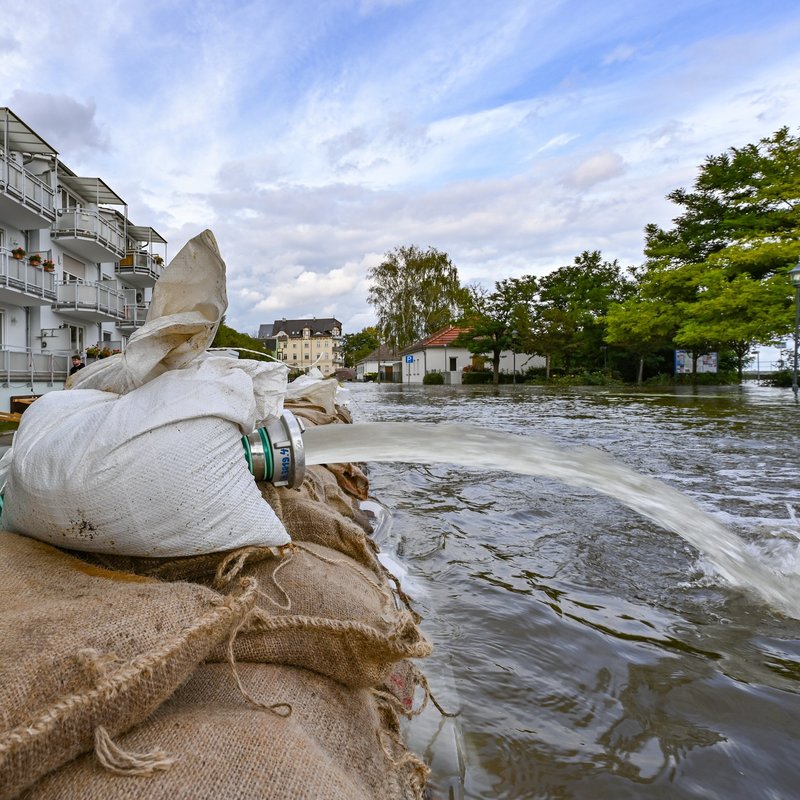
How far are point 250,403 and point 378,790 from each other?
0.93m

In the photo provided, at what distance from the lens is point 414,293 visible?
56125 mm

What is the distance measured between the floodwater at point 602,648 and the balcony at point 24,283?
18074 mm

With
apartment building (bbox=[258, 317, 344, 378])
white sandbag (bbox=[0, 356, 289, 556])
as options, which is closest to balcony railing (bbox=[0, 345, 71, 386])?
white sandbag (bbox=[0, 356, 289, 556])

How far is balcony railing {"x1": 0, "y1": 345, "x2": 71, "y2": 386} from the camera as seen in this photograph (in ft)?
51.2

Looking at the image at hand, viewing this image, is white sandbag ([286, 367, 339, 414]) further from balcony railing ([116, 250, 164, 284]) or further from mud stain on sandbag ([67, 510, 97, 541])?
balcony railing ([116, 250, 164, 284])

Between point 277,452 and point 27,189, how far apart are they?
21.6m

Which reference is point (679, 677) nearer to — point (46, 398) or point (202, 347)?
point (202, 347)

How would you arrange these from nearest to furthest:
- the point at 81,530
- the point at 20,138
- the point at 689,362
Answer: the point at 81,530 < the point at 20,138 < the point at 689,362

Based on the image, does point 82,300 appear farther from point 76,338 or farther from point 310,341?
point 310,341

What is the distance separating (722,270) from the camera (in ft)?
71.1

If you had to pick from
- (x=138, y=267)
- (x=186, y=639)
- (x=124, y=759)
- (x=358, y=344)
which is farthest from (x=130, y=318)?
(x=358, y=344)

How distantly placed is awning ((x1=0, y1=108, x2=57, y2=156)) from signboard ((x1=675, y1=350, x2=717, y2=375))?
101 ft

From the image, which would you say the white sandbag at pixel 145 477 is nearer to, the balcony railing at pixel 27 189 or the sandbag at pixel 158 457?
the sandbag at pixel 158 457

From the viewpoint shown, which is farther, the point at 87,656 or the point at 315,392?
the point at 315,392
